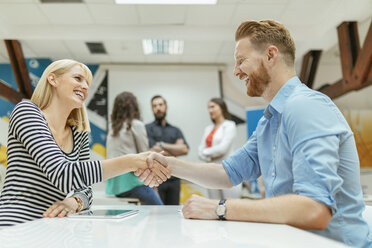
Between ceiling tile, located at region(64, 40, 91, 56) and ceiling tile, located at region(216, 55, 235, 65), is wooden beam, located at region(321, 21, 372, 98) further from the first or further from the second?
ceiling tile, located at region(64, 40, 91, 56)

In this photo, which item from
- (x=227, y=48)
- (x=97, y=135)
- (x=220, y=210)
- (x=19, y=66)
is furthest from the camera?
(x=97, y=135)

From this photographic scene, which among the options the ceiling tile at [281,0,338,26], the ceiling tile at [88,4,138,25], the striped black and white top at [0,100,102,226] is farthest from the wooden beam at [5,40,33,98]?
the striped black and white top at [0,100,102,226]

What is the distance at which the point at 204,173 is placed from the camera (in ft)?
5.07

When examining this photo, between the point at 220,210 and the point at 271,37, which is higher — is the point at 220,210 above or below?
below

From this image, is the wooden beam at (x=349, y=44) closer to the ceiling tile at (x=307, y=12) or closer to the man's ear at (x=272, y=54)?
the ceiling tile at (x=307, y=12)

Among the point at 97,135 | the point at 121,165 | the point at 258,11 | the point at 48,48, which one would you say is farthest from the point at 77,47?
the point at 121,165

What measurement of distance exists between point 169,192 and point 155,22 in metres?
2.88

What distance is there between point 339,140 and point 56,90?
1352 millimetres

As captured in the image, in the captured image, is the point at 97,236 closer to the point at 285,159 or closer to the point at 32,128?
the point at 285,159

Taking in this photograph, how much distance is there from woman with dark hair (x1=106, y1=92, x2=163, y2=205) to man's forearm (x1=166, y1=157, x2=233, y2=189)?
117 centimetres

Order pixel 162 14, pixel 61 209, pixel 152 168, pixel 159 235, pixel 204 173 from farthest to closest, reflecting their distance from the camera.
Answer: pixel 162 14 < pixel 152 168 < pixel 204 173 < pixel 61 209 < pixel 159 235

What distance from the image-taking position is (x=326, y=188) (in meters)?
0.91

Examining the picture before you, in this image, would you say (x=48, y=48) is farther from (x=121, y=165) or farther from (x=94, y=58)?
(x=121, y=165)

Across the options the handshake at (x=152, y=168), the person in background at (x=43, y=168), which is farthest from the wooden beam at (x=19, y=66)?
the handshake at (x=152, y=168)
